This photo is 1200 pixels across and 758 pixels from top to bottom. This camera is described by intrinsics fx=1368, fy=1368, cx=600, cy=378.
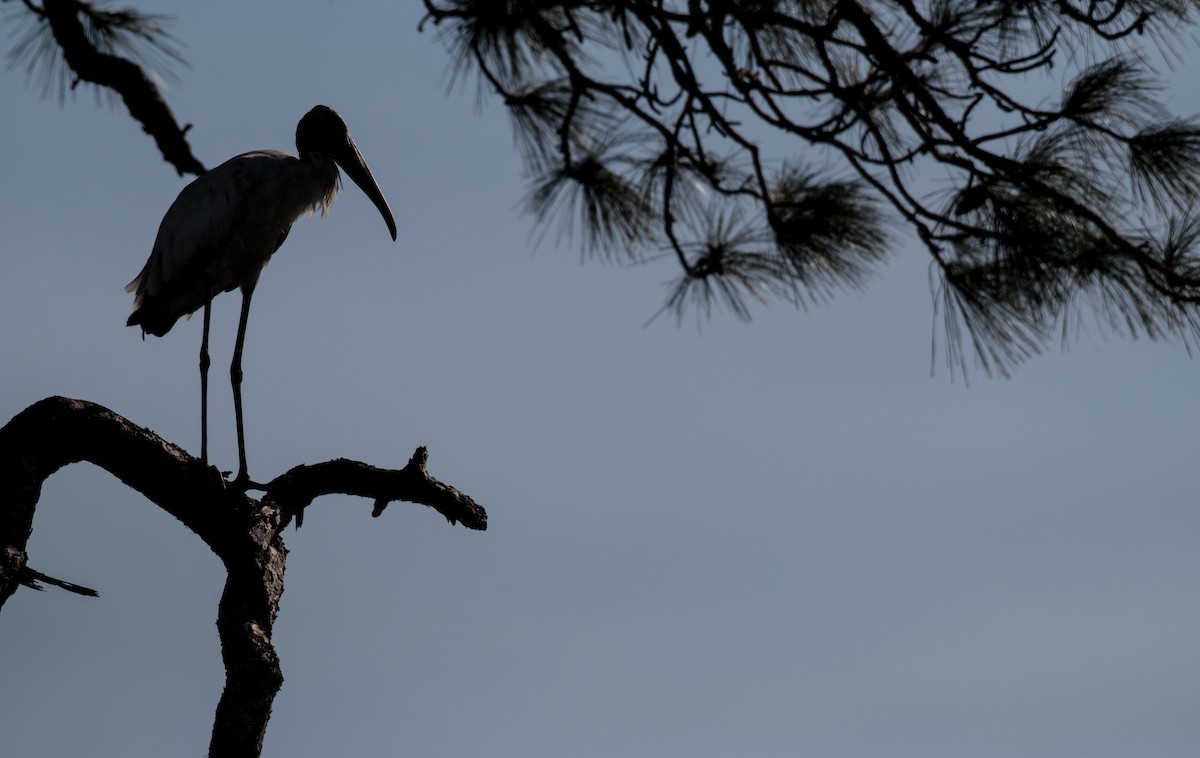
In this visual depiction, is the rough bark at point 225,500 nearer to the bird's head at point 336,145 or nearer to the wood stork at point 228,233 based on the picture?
the wood stork at point 228,233

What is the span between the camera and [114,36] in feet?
→ 16.9

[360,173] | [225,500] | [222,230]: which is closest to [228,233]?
[222,230]

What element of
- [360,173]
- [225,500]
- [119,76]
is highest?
[360,173]

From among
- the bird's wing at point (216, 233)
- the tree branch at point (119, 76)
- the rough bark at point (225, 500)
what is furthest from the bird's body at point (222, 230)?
the rough bark at point (225, 500)

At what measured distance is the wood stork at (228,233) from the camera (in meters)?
5.52

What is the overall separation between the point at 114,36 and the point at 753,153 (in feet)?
8.17

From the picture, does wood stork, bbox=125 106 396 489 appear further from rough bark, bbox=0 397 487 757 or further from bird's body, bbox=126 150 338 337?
rough bark, bbox=0 397 487 757

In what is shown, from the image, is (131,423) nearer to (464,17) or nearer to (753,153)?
(464,17)

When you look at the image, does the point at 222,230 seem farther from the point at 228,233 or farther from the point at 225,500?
the point at 225,500

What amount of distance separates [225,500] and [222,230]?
2183 mm

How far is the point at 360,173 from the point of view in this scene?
→ 6.05 metres

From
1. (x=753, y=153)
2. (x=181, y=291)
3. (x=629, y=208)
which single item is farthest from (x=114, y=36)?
(x=753, y=153)

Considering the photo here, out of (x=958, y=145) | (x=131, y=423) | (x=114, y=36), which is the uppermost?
(x=114, y=36)

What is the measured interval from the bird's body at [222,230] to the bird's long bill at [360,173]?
17 cm
